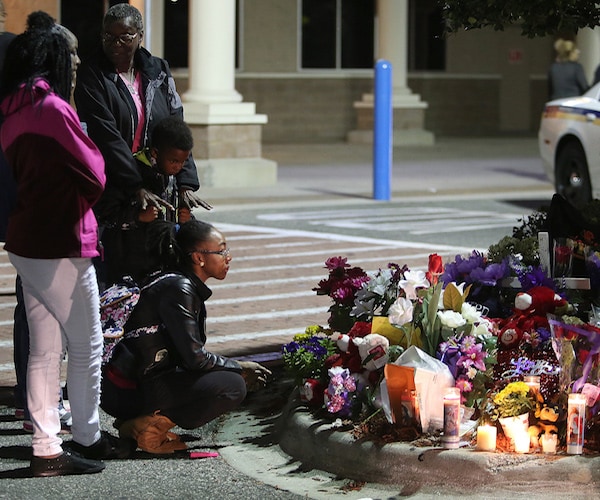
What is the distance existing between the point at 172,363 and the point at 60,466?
730mm

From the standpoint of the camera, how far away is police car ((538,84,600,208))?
15.3m

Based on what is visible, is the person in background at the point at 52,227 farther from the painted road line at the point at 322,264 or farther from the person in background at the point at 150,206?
the painted road line at the point at 322,264

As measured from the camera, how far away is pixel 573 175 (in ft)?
52.0

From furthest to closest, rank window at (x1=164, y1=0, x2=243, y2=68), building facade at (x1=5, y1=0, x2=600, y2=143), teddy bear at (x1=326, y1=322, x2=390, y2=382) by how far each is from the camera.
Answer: building facade at (x1=5, y1=0, x2=600, y2=143)
window at (x1=164, y1=0, x2=243, y2=68)
teddy bear at (x1=326, y1=322, x2=390, y2=382)

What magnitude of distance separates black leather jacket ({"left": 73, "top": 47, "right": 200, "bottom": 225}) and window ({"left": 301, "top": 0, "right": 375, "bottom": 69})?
75.7ft

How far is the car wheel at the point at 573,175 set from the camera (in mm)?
15500

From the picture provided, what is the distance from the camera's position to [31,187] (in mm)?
5602

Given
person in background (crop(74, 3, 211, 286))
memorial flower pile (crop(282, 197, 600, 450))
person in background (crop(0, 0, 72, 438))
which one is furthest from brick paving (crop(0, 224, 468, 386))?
memorial flower pile (crop(282, 197, 600, 450))

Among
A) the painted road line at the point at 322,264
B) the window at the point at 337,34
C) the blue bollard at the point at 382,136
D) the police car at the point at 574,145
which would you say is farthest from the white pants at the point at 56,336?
the window at the point at 337,34

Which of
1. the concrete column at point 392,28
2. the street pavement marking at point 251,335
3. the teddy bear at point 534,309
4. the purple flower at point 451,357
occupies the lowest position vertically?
the street pavement marking at point 251,335

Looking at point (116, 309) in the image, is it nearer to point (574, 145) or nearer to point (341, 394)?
point (341, 394)

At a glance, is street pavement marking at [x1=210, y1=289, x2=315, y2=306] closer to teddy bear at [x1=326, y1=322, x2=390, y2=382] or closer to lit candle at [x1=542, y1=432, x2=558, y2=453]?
teddy bear at [x1=326, y1=322, x2=390, y2=382]

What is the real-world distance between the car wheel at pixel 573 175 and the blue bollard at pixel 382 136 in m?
2.13

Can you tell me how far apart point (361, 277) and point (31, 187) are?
6.16 ft
